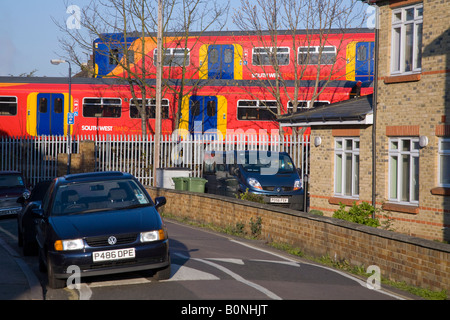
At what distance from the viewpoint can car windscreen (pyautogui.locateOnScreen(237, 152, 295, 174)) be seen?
22.5 m

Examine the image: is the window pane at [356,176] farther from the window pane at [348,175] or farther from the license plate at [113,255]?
the license plate at [113,255]

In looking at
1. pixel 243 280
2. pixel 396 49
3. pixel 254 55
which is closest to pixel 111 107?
pixel 254 55

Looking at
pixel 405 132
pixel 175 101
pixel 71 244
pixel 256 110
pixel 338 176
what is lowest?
pixel 71 244

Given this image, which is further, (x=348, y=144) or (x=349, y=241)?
(x=348, y=144)

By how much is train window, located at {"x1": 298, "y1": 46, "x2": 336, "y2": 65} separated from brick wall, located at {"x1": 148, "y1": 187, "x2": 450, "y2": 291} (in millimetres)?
14548

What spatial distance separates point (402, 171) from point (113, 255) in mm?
10422

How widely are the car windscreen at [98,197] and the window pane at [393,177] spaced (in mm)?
9009

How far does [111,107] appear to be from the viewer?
31266 mm

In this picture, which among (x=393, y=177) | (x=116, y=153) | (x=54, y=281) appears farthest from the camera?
(x=116, y=153)

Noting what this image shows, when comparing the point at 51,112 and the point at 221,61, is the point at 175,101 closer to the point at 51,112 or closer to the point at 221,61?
the point at 221,61

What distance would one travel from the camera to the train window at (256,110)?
99.7ft

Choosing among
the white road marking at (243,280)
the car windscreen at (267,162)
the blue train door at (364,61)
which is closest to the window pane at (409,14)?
the car windscreen at (267,162)

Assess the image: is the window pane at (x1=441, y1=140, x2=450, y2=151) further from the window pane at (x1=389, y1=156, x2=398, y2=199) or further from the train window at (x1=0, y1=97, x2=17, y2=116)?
the train window at (x1=0, y1=97, x2=17, y2=116)

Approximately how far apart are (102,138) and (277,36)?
370 inches
